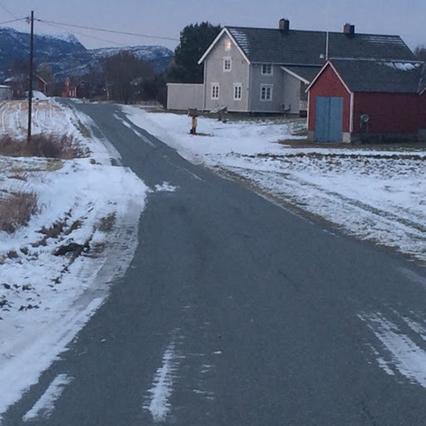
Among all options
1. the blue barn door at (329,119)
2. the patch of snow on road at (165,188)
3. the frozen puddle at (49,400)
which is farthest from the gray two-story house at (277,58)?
the frozen puddle at (49,400)

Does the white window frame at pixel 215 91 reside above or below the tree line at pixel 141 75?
below

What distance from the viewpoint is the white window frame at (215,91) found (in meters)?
78.9

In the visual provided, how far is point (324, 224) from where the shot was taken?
1909 centimetres

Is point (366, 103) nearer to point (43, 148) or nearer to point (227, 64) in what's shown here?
point (43, 148)

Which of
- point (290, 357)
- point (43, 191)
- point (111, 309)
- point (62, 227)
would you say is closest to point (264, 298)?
point (111, 309)

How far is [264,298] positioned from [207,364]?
3164 mm

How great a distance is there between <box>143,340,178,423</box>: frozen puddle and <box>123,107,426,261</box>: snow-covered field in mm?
7266

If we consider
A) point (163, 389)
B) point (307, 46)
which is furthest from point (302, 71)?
point (163, 389)

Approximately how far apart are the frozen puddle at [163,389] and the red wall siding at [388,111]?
41.3 metres

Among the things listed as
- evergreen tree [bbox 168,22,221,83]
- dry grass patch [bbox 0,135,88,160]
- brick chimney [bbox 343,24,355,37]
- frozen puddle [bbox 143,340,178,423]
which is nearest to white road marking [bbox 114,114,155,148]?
dry grass patch [bbox 0,135,88,160]

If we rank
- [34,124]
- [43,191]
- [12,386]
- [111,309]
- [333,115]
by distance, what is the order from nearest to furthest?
[12,386] → [111,309] → [43,191] → [333,115] → [34,124]

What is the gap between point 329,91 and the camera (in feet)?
166

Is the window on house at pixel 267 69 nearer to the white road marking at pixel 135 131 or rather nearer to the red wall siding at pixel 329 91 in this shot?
the white road marking at pixel 135 131

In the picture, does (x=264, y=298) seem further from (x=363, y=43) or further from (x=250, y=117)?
(x=363, y=43)
